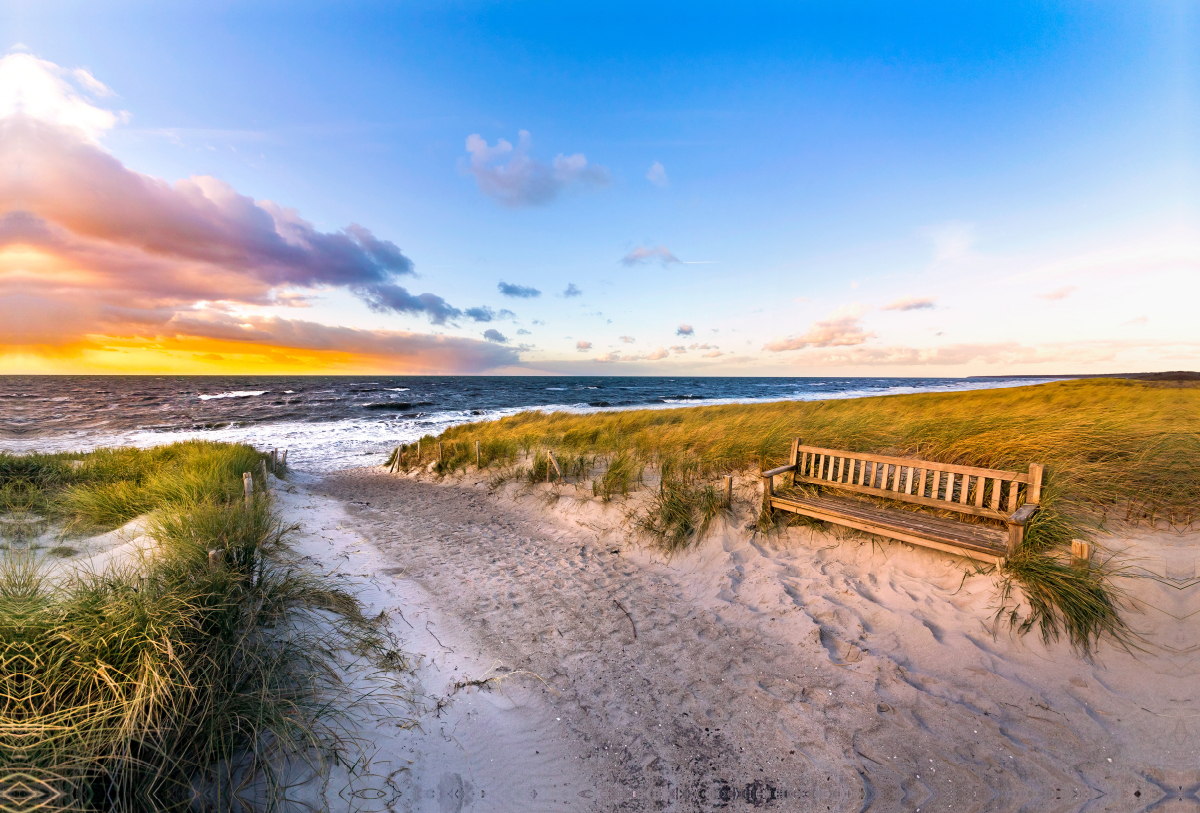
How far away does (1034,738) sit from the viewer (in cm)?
293

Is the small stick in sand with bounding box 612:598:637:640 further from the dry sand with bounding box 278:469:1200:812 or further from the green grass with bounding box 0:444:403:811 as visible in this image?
the green grass with bounding box 0:444:403:811

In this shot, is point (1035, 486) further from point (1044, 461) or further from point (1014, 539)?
point (1044, 461)

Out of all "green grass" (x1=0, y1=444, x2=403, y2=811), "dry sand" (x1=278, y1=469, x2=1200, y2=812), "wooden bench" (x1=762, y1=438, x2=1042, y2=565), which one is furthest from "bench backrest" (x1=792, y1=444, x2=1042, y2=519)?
"green grass" (x1=0, y1=444, x2=403, y2=811)

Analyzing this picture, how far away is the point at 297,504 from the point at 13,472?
4.38 metres

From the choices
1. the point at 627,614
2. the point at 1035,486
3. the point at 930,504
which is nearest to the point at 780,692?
the point at 627,614

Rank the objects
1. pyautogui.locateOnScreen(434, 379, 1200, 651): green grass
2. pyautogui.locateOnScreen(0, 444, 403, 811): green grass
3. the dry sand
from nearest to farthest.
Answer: pyautogui.locateOnScreen(0, 444, 403, 811): green grass
the dry sand
pyautogui.locateOnScreen(434, 379, 1200, 651): green grass

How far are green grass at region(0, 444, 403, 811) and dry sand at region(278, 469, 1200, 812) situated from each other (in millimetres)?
512

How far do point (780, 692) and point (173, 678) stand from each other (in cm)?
396

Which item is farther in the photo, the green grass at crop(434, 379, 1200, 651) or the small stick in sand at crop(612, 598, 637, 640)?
the small stick in sand at crop(612, 598, 637, 640)

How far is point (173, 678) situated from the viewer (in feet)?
7.97

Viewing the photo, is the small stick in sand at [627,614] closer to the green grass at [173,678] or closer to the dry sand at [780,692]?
the dry sand at [780,692]

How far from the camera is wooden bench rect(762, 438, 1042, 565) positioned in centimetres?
434

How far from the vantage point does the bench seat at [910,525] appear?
4305 millimetres

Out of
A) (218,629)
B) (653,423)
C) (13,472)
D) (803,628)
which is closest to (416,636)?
(218,629)
